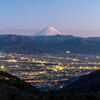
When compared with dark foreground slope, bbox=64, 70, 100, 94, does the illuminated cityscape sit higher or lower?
lower

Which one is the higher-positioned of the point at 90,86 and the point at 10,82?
the point at 10,82

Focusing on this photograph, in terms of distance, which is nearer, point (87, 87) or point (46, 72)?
point (87, 87)

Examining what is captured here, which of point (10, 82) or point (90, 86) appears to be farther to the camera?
point (90, 86)

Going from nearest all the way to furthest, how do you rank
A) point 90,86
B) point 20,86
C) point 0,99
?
point 0,99 → point 20,86 → point 90,86

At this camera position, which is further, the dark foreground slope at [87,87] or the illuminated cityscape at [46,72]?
the illuminated cityscape at [46,72]

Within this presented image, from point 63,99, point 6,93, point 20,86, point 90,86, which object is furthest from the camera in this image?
point 90,86

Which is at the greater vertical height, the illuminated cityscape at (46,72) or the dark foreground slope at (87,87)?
the dark foreground slope at (87,87)

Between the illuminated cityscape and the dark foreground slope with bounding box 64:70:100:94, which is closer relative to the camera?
the dark foreground slope with bounding box 64:70:100:94

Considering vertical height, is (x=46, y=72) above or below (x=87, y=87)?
below

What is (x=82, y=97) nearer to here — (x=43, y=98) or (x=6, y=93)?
Answer: (x=43, y=98)

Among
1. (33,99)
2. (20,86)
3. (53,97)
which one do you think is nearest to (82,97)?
(53,97)
